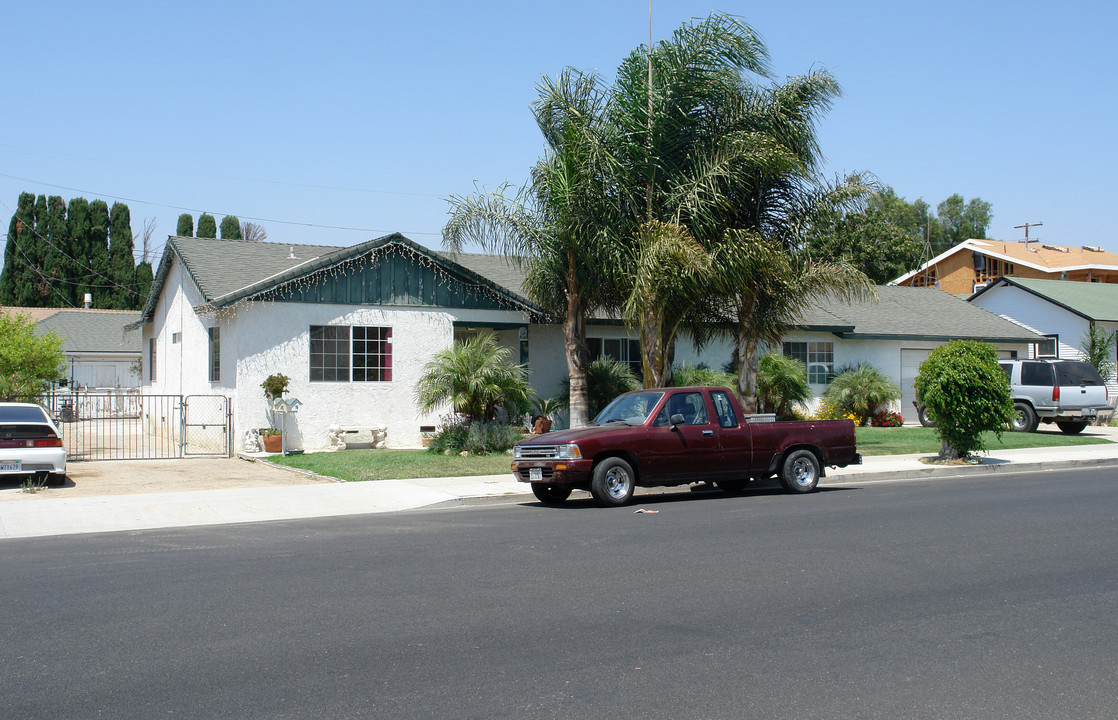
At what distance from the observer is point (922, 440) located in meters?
24.0

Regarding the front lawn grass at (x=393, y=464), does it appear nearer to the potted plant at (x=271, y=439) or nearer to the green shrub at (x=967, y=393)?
the potted plant at (x=271, y=439)

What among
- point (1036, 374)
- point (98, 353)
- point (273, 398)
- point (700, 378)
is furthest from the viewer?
point (98, 353)

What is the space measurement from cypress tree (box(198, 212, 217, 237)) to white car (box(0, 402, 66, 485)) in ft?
173

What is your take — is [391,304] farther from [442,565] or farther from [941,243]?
[941,243]

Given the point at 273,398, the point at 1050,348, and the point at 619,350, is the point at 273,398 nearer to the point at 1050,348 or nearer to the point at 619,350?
the point at 619,350

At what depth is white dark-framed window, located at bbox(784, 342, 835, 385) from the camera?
29188mm

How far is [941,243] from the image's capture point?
75.0m

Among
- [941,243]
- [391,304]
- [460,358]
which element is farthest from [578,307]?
[941,243]

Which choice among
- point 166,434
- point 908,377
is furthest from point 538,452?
point 908,377

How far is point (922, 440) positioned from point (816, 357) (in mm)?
6052

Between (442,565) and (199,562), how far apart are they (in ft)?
8.01

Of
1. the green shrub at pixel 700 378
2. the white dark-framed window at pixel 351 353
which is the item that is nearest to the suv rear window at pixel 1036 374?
the green shrub at pixel 700 378

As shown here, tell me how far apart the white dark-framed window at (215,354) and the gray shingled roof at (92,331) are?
25187 millimetres

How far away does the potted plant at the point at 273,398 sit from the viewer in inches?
800
